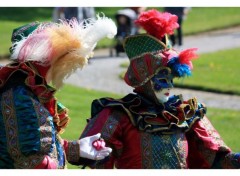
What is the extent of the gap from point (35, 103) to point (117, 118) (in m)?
1.31

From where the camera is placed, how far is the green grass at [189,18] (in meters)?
22.4

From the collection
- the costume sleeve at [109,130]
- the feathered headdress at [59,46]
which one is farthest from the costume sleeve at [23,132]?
the costume sleeve at [109,130]

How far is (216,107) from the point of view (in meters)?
14.1

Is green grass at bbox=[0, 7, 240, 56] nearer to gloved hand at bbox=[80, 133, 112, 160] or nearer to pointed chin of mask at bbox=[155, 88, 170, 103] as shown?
pointed chin of mask at bbox=[155, 88, 170, 103]

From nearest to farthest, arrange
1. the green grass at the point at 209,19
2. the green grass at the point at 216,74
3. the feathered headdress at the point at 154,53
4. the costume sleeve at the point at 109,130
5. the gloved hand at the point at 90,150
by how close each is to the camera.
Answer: the gloved hand at the point at 90,150 < the costume sleeve at the point at 109,130 < the feathered headdress at the point at 154,53 < the green grass at the point at 216,74 < the green grass at the point at 209,19

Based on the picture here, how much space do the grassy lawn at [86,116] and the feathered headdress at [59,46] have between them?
4692 mm

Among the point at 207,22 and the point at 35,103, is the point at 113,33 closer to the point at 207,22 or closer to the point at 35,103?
the point at 35,103

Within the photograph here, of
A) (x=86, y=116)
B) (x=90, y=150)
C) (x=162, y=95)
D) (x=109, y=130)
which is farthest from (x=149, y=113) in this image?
(x=86, y=116)

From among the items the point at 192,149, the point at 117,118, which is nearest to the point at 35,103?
the point at 117,118

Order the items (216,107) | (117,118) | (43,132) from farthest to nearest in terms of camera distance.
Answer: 1. (216,107)
2. (117,118)
3. (43,132)

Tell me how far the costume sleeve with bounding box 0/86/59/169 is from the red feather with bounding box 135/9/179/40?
5.21 ft

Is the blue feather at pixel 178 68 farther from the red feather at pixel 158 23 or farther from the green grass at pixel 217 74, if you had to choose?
the green grass at pixel 217 74

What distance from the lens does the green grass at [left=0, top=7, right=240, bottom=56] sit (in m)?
22.4

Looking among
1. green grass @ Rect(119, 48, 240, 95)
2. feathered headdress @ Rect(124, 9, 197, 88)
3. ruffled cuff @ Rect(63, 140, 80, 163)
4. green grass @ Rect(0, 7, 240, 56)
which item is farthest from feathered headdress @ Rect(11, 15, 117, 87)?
green grass @ Rect(0, 7, 240, 56)
